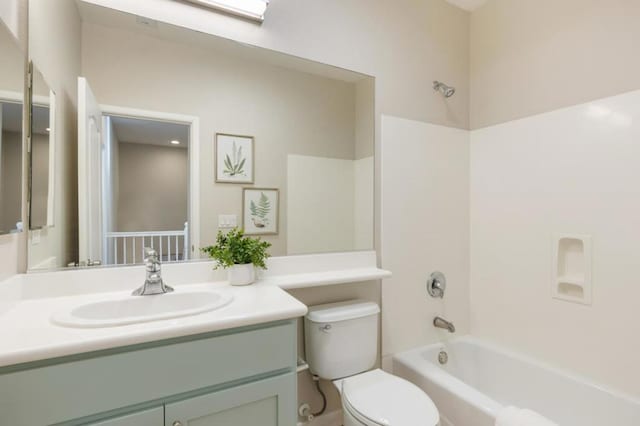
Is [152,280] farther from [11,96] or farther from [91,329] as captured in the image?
[11,96]

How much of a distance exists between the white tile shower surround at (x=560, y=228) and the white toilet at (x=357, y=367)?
0.96 metres

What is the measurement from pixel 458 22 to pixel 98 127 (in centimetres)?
234

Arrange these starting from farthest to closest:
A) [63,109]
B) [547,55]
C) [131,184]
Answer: [547,55], [131,184], [63,109]

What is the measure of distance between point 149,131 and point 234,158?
1.26ft

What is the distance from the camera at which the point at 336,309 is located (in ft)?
5.32

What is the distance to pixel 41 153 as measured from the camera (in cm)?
116

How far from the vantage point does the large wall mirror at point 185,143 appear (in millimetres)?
1264

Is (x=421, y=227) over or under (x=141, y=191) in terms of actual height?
under

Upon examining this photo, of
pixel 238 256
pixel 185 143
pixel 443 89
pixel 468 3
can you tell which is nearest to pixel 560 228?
pixel 443 89

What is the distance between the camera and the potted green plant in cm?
140

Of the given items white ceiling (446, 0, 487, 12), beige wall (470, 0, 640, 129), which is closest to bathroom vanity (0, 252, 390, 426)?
beige wall (470, 0, 640, 129)

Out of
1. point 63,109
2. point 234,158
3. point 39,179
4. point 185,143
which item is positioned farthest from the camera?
point 234,158

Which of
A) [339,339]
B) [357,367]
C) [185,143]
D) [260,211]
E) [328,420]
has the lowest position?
[328,420]

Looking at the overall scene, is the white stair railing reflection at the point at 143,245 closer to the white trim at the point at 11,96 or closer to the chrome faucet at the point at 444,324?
the white trim at the point at 11,96
